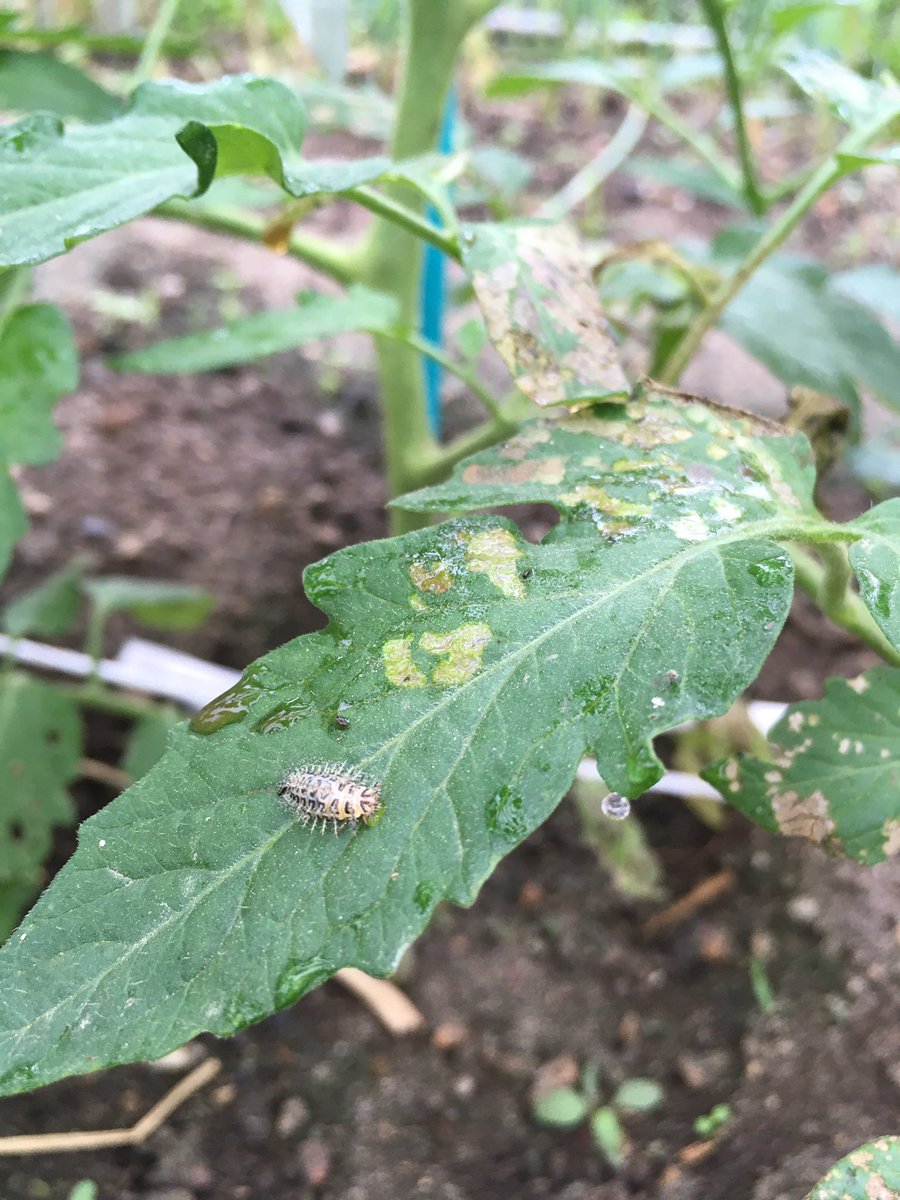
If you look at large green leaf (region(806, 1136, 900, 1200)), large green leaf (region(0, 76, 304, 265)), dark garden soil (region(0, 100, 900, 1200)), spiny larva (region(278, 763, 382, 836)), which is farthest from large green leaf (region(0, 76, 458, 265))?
dark garden soil (region(0, 100, 900, 1200))

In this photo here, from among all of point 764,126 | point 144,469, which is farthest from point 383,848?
point 764,126

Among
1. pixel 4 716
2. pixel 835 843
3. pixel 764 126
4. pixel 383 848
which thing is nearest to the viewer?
pixel 383 848

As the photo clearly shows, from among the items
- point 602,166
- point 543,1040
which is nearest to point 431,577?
point 543,1040

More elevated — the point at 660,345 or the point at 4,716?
the point at 660,345

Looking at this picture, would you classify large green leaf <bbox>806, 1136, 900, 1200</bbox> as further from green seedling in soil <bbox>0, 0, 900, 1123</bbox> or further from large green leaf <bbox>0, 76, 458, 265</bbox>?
large green leaf <bbox>0, 76, 458, 265</bbox>

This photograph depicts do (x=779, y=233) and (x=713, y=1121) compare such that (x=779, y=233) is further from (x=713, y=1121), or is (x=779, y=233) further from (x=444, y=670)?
(x=713, y=1121)

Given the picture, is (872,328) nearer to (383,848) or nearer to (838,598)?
(838,598)

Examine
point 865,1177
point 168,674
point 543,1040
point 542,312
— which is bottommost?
point 543,1040

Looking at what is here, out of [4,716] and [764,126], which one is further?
[764,126]
